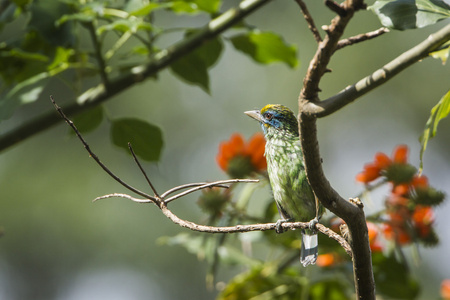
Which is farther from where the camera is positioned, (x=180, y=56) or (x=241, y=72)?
(x=241, y=72)

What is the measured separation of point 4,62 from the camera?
2643 mm

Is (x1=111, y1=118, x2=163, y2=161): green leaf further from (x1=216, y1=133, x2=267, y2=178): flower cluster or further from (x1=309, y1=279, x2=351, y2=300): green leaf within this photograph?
(x1=309, y1=279, x2=351, y2=300): green leaf

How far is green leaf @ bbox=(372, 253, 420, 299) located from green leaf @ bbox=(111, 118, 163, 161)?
1.12m

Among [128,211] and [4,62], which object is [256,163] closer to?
[4,62]

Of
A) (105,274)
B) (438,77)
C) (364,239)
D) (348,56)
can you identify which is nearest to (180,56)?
(364,239)

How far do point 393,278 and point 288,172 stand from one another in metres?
0.89

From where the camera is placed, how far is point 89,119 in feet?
8.92

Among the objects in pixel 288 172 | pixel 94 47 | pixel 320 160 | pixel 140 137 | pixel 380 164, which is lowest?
pixel 380 164

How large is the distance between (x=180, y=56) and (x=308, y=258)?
36.9 inches

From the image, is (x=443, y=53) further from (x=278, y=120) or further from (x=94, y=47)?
(x=94, y=47)

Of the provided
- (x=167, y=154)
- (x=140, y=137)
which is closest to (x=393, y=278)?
(x=140, y=137)

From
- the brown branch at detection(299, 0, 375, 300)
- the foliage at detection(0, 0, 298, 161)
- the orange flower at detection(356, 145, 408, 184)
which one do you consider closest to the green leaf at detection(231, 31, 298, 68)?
the foliage at detection(0, 0, 298, 161)

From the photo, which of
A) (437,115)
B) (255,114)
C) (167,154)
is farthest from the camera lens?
(167,154)

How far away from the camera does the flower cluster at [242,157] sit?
3.05 metres
